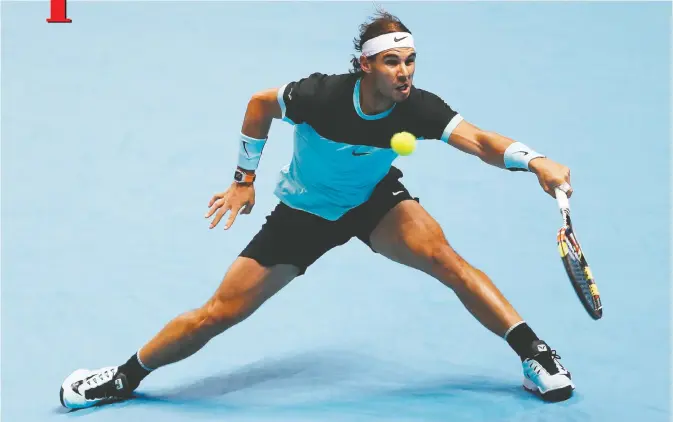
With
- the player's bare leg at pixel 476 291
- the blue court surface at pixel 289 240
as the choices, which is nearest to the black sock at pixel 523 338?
the player's bare leg at pixel 476 291

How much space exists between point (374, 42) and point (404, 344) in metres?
1.57

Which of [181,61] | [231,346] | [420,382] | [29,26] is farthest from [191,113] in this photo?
[420,382]

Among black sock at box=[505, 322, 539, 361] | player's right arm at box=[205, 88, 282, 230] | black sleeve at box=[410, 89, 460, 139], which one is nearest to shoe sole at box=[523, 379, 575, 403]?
black sock at box=[505, 322, 539, 361]

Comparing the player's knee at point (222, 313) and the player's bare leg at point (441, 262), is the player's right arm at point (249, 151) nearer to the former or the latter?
the player's knee at point (222, 313)

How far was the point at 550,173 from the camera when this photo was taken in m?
4.20

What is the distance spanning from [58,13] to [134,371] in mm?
4664

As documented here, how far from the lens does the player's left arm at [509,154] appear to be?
4.21 meters

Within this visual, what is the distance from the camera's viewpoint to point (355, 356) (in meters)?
5.33

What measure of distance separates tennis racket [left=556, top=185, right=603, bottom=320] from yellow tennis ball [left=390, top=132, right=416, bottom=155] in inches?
25.5

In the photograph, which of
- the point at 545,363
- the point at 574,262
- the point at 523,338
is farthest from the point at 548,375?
the point at 574,262

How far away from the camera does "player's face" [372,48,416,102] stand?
14.7ft

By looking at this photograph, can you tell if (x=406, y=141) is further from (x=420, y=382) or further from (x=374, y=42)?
(x=420, y=382)

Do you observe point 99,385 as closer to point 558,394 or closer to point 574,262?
point 558,394

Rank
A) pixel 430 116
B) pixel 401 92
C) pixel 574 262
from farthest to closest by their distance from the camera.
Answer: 1. pixel 430 116
2. pixel 401 92
3. pixel 574 262
